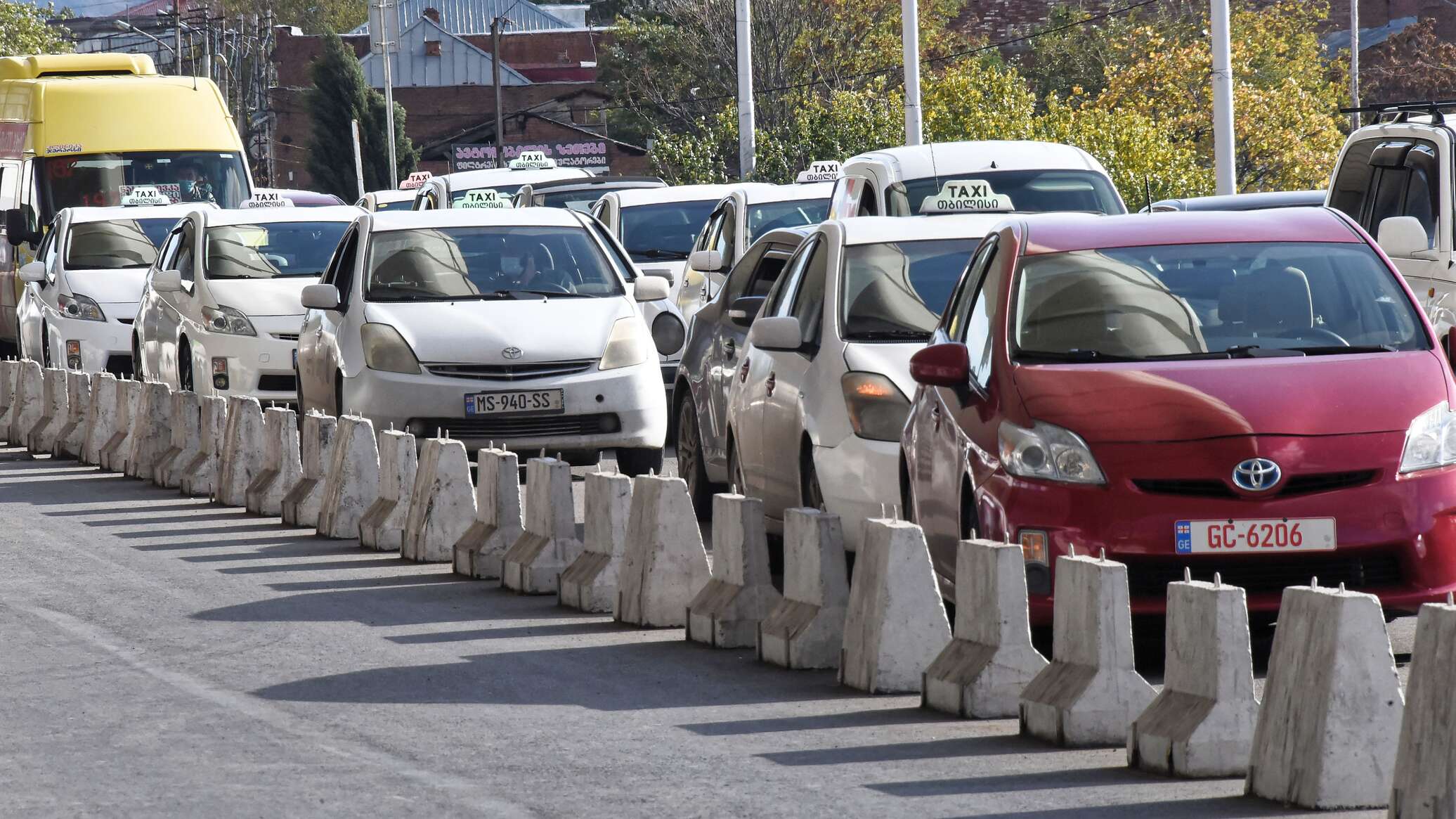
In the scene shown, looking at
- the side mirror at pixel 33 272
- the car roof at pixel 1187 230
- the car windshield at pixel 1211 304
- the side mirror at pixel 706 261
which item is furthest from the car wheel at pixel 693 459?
the side mirror at pixel 33 272

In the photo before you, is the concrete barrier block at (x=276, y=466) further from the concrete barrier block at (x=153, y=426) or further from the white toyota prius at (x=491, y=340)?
the concrete barrier block at (x=153, y=426)

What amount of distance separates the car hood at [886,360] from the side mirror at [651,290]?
4.68m

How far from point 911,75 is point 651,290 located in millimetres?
21130

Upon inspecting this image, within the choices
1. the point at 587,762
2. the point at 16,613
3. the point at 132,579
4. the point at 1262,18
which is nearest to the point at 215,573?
the point at 132,579

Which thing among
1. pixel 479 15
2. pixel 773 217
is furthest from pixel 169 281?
pixel 479 15

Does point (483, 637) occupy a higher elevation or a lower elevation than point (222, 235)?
lower

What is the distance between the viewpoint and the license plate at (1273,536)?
7844 mm

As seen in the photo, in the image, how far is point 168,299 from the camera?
20.2 meters

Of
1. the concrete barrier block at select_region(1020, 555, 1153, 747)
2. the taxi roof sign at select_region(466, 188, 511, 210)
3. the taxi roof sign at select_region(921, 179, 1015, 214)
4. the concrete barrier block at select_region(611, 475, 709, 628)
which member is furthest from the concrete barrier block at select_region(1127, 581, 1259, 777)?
the taxi roof sign at select_region(466, 188, 511, 210)

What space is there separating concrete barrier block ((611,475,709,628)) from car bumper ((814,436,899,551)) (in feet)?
2.35

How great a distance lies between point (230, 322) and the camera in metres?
19.1

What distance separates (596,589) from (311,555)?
2.80 m

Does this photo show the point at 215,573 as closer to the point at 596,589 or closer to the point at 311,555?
the point at 311,555

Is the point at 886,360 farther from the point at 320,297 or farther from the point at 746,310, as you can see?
the point at 320,297
